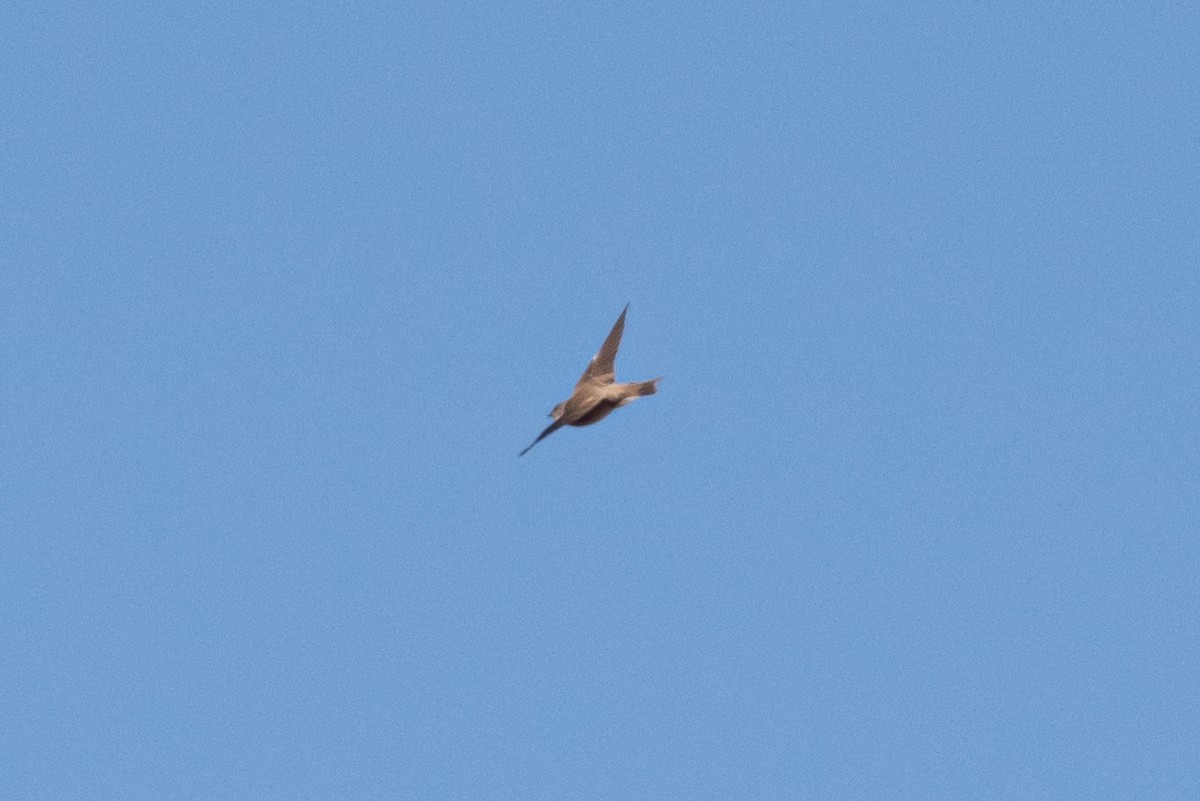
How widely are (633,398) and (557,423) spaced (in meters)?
1.55

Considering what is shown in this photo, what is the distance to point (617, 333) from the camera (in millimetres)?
35844

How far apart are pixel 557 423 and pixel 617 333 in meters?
3.30

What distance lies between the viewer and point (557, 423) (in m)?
33.4

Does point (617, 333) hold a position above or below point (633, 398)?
above

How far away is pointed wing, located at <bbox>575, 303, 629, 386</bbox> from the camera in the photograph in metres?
34.6

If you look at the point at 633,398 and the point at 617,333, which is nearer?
the point at 633,398

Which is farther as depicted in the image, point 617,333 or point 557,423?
point 617,333

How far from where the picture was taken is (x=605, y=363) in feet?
115

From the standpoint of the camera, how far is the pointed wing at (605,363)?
3462cm

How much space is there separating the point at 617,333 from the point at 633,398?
278 cm

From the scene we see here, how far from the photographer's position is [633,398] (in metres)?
33.4

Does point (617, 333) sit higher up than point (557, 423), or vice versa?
point (617, 333)
